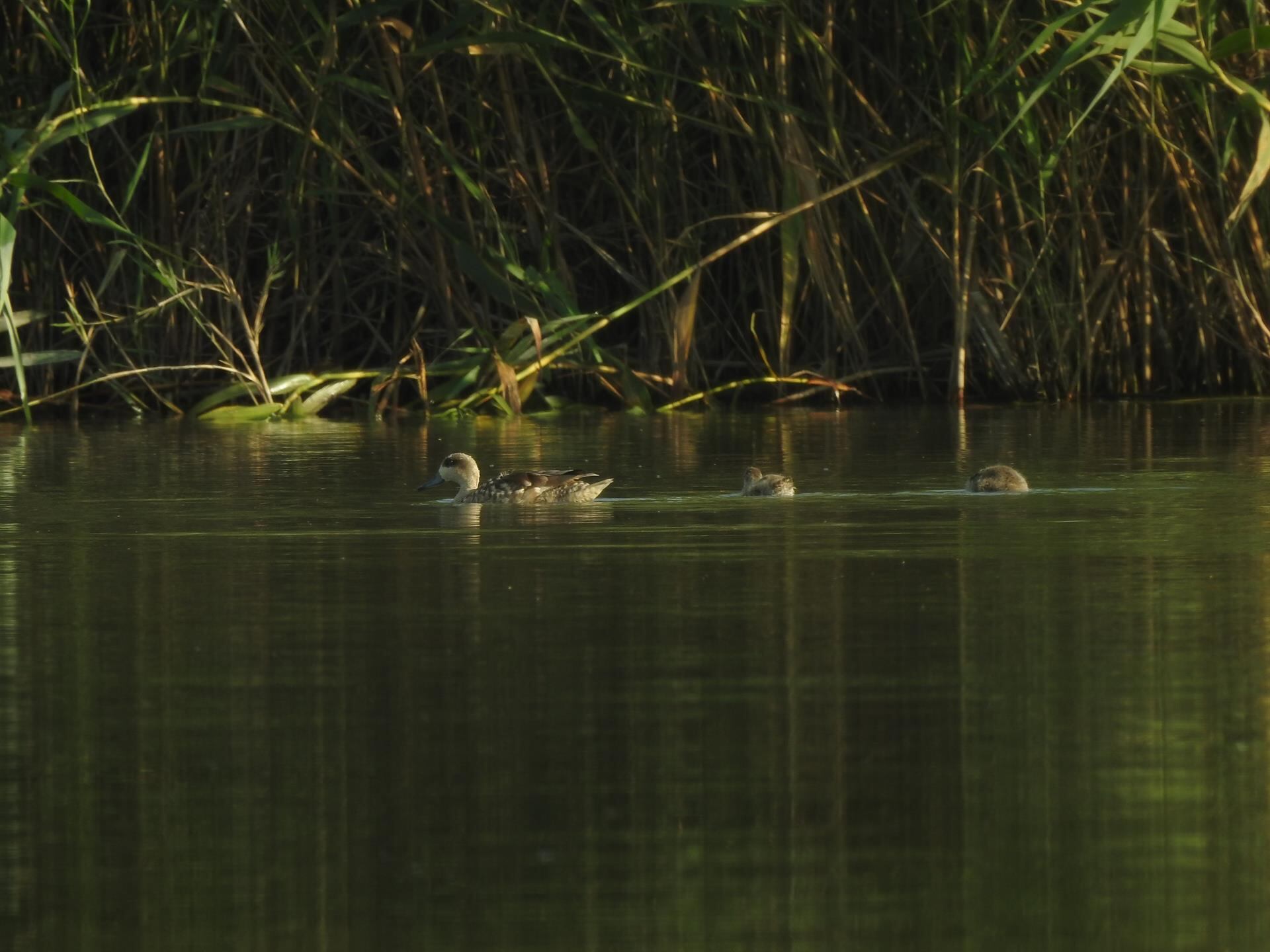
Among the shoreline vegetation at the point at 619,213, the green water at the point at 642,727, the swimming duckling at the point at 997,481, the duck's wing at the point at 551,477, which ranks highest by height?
the shoreline vegetation at the point at 619,213

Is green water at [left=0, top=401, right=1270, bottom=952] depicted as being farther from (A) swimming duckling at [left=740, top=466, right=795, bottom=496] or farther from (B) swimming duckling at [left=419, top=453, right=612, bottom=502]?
(B) swimming duckling at [left=419, top=453, right=612, bottom=502]

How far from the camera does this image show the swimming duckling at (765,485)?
954cm

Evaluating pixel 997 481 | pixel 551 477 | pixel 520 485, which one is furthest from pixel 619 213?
pixel 997 481

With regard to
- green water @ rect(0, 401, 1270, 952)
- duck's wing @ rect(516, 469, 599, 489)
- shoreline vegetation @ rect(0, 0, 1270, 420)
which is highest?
shoreline vegetation @ rect(0, 0, 1270, 420)

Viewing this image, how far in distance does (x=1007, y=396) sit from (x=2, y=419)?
5.69 metres

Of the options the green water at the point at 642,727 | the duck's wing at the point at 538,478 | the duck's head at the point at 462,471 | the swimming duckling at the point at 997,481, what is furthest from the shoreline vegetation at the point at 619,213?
the green water at the point at 642,727

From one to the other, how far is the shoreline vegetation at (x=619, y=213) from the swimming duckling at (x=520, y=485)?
4554mm

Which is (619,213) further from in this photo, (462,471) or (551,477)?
(551,477)

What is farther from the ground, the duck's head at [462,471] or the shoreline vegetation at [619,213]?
the shoreline vegetation at [619,213]

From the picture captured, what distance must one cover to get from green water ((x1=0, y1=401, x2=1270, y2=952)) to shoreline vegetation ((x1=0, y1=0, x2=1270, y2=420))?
5.75 meters

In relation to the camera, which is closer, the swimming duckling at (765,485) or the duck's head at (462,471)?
the swimming duckling at (765,485)

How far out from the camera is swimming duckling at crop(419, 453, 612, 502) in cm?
967

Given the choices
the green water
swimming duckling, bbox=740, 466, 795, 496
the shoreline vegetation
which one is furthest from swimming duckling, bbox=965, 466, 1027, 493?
the shoreline vegetation

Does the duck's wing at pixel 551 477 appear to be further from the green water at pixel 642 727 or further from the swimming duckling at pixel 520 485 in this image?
the green water at pixel 642 727
